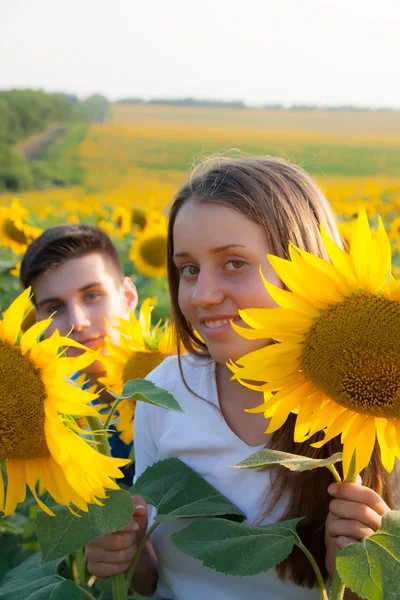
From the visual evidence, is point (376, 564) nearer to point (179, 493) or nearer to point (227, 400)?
point (179, 493)

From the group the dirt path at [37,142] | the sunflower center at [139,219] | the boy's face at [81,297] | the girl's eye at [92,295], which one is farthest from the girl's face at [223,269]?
the dirt path at [37,142]

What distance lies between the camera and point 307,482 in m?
1.60

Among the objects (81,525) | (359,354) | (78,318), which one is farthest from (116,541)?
(78,318)

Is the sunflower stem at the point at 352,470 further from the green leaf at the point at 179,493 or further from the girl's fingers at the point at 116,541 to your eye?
the girl's fingers at the point at 116,541

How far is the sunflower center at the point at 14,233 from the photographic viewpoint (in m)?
5.32

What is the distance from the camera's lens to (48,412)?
3.73 ft

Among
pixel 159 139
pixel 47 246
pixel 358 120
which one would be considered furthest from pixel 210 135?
pixel 47 246

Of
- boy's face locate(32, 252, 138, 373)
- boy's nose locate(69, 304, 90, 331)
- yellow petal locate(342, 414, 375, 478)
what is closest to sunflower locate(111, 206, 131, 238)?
boy's face locate(32, 252, 138, 373)

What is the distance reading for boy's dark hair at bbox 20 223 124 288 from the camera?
2.85 metres

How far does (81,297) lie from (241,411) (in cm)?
111

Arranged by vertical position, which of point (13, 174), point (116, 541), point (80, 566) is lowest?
point (13, 174)

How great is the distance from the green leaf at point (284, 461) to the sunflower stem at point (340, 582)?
0.03 m

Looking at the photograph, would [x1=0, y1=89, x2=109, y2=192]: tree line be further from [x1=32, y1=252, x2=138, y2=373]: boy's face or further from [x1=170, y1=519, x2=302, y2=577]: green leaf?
[x1=170, y1=519, x2=302, y2=577]: green leaf

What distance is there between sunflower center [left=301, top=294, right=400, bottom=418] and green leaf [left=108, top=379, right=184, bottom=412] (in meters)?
0.20
